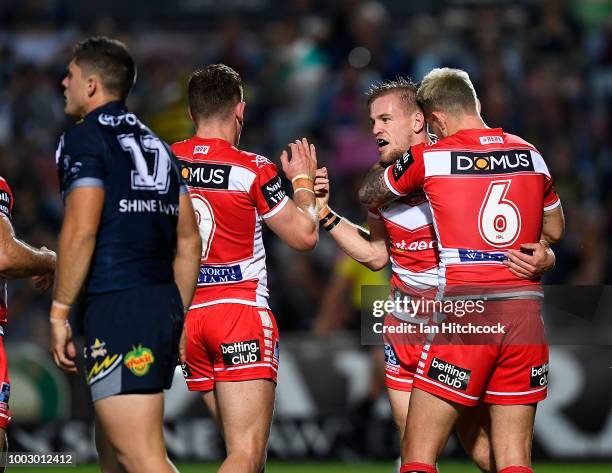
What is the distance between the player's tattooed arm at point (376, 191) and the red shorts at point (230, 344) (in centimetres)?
102

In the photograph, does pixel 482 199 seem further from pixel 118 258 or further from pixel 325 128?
pixel 325 128

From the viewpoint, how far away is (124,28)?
17.7 metres

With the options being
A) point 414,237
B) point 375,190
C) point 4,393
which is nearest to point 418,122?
point 375,190

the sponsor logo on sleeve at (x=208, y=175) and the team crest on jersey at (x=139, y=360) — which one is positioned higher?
the sponsor logo on sleeve at (x=208, y=175)

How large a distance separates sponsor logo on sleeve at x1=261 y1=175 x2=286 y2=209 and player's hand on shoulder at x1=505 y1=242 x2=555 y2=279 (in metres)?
1.52

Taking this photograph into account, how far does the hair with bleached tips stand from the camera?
756 cm

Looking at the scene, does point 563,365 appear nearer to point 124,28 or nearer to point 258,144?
point 258,144

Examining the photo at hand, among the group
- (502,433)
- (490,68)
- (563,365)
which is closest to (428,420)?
(502,433)

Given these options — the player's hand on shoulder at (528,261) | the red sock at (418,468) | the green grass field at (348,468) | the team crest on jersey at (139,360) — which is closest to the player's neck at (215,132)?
the player's hand on shoulder at (528,261)

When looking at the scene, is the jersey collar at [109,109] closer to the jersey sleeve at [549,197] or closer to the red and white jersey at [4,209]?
the red and white jersey at [4,209]

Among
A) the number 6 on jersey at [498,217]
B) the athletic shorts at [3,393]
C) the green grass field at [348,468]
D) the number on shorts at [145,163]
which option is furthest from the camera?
the green grass field at [348,468]

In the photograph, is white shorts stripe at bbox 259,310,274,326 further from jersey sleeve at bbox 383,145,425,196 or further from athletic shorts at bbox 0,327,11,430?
athletic shorts at bbox 0,327,11,430

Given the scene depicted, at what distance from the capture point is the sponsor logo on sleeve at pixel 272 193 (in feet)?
25.4

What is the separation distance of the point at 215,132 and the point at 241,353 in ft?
4.88
